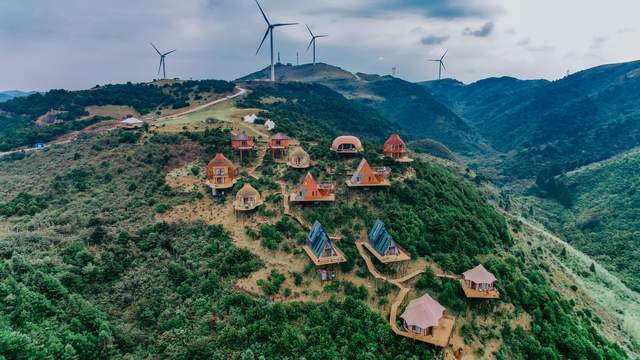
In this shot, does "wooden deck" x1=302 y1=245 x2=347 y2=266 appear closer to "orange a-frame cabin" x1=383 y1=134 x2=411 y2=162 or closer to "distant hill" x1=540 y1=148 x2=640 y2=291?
"orange a-frame cabin" x1=383 y1=134 x2=411 y2=162

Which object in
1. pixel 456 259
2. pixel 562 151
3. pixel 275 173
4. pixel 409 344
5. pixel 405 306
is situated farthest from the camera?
pixel 562 151

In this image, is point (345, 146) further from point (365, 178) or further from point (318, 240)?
point (318, 240)

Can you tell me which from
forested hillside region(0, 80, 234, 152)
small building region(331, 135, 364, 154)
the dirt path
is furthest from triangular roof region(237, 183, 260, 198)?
forested hillside region(0, 80, 234, 152)

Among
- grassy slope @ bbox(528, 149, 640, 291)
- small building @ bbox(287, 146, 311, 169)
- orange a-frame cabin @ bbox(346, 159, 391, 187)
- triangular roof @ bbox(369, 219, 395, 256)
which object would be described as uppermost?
small building @ bbox(287, 146, 311, 169)

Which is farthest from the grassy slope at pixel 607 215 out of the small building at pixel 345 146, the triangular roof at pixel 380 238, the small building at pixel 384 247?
the triangular roof at pixel 380 238

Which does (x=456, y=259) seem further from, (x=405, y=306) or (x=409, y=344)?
(x=409, y=344)

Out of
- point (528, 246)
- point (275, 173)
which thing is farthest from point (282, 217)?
point (528, 246)

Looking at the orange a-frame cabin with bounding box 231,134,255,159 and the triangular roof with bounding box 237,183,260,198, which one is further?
the orange a-frame cabin with bounding box 231,134,255,159
